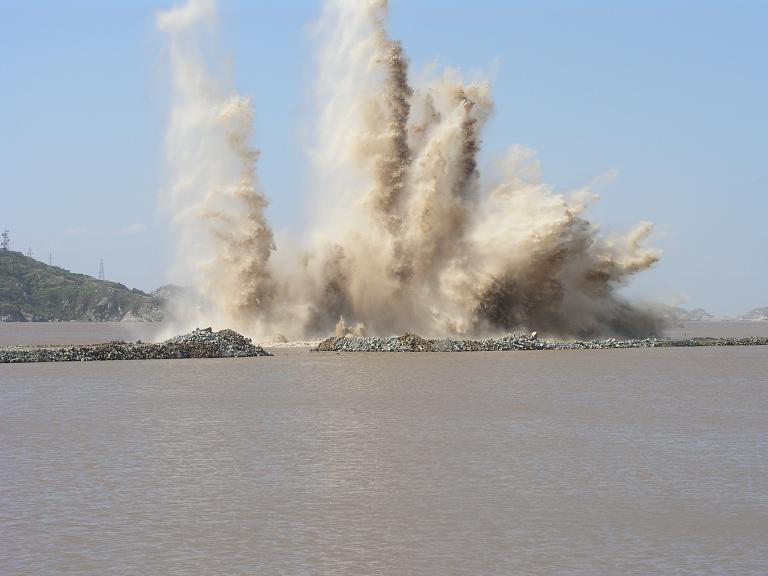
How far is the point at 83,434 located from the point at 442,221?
1763 inches

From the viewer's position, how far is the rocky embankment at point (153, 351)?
57.1 m

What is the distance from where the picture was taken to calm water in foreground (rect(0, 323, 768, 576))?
1386cm

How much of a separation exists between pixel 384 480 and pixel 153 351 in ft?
137

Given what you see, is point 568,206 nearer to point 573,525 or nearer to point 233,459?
point 233,459

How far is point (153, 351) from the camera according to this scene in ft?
194

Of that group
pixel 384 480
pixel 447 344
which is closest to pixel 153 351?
pixel 447 344

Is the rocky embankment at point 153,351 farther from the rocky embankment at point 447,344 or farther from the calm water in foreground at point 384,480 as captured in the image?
the calm water in foreground at point 384,480

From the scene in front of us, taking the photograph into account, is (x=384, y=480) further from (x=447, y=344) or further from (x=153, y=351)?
(x=447, y=344)

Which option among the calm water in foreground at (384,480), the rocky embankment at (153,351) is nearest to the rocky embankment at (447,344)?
the rocky embankment at (153,351)

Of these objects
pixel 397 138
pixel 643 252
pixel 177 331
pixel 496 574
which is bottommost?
pixel 496 574

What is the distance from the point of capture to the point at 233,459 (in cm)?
2194

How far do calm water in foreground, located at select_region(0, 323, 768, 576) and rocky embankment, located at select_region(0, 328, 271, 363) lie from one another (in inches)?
728

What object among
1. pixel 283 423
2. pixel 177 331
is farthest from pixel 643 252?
pixel 283 423

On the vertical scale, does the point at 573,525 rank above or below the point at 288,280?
below
